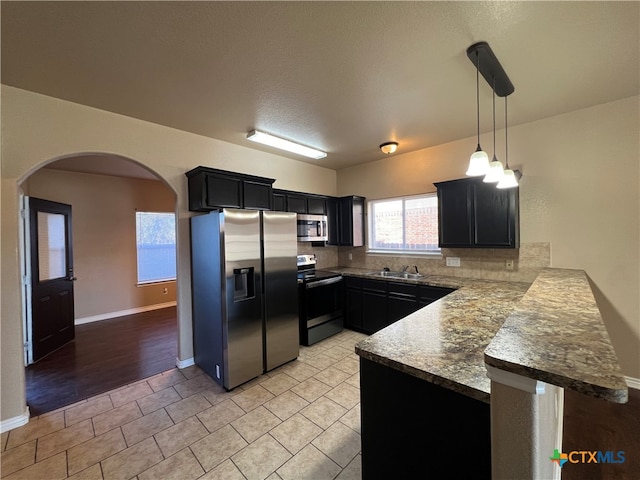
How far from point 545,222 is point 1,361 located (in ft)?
17.6

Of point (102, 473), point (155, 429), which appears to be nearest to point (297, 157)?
point (155, 429)

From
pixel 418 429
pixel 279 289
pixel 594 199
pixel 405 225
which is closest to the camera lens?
pixel 418 429

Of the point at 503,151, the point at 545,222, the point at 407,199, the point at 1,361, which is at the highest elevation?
the point at 503,151

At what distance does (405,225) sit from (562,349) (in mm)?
3657

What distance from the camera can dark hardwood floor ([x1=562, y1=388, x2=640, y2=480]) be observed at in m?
1.74

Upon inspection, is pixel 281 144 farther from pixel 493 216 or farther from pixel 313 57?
pixel 493 216

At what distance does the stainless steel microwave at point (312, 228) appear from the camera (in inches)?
171

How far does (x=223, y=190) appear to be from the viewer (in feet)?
10.2

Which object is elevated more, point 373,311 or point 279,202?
point 279,202

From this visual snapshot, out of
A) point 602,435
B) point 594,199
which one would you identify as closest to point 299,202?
point 594,199

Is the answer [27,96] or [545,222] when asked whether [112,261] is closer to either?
Answer: [27,96]

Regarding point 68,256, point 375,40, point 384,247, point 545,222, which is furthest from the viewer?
point 384,247

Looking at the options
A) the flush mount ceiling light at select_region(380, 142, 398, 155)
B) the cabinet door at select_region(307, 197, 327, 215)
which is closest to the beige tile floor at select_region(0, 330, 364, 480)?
the cabinet door at select_region(307, 197, 327, 215)

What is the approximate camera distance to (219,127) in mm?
3117
